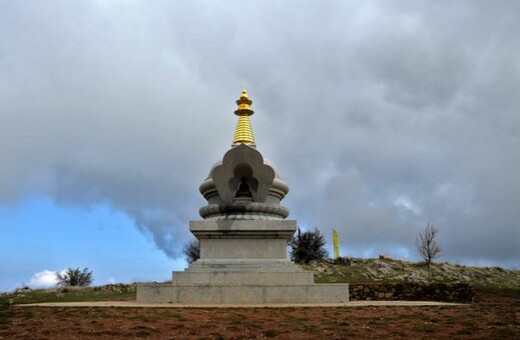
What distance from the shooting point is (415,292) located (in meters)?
21.4

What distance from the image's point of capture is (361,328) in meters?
10.0

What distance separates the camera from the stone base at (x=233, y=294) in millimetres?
15883

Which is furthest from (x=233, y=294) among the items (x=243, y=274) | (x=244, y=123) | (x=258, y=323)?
(x=244, y=123)

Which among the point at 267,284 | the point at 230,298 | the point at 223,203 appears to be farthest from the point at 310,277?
the point at 223,203

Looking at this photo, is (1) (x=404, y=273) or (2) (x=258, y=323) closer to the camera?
(2) (x=258, y=323)

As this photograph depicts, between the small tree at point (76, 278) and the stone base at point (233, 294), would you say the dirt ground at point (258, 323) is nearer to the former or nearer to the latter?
the stone base at point (233, 294)

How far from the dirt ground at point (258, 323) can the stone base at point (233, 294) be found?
2.78 metres

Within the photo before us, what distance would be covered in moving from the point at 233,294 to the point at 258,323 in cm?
555

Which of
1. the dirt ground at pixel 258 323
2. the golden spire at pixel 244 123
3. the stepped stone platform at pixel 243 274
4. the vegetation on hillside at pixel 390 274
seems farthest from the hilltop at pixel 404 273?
the dirt ground at pixel 258 323

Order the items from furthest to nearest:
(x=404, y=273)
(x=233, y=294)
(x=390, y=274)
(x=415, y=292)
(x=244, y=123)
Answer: (x=404, y=273), (x=390, y=274), (x=244, y=123), (x=415, y=292), (x=233, y=294)

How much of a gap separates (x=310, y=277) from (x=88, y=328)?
8.73 metres

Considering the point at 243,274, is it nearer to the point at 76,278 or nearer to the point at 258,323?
the point at 258,323

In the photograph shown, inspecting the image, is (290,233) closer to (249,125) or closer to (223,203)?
(223,203)

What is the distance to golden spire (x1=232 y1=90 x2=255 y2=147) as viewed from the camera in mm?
21766
